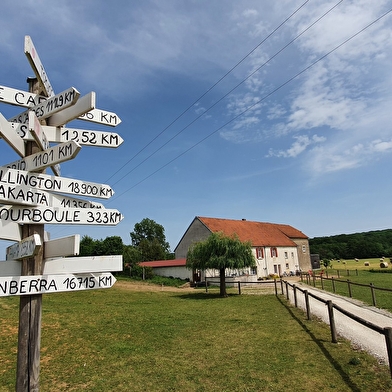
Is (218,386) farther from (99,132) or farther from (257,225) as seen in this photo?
(257,225)

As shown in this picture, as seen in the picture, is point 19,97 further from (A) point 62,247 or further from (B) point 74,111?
(A) point 62,247

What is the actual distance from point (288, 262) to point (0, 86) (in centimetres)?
4001

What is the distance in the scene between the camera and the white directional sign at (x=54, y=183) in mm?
2713

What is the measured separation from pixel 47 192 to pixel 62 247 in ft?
1.88

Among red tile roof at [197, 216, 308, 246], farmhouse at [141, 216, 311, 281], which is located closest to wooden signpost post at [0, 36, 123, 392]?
farmhouse at [141, 216, 311, 281]

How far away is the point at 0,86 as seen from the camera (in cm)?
301

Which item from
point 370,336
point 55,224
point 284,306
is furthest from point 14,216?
point 284,306

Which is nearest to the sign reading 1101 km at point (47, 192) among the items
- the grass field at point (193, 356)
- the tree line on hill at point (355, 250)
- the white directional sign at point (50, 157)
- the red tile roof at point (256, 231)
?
the white directional sign at point (50, 157)

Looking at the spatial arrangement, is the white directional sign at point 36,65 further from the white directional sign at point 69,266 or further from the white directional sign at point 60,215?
the white directional sign at point 69,266

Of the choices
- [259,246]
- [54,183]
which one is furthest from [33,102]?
[259,246]

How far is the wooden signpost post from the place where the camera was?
2.64m

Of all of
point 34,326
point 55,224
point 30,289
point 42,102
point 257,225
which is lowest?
point 34,326

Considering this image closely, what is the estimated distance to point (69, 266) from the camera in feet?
9.27

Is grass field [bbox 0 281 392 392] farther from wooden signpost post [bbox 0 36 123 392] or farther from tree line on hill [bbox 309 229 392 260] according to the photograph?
tree line on hill [bbox 309 229 392 260]
